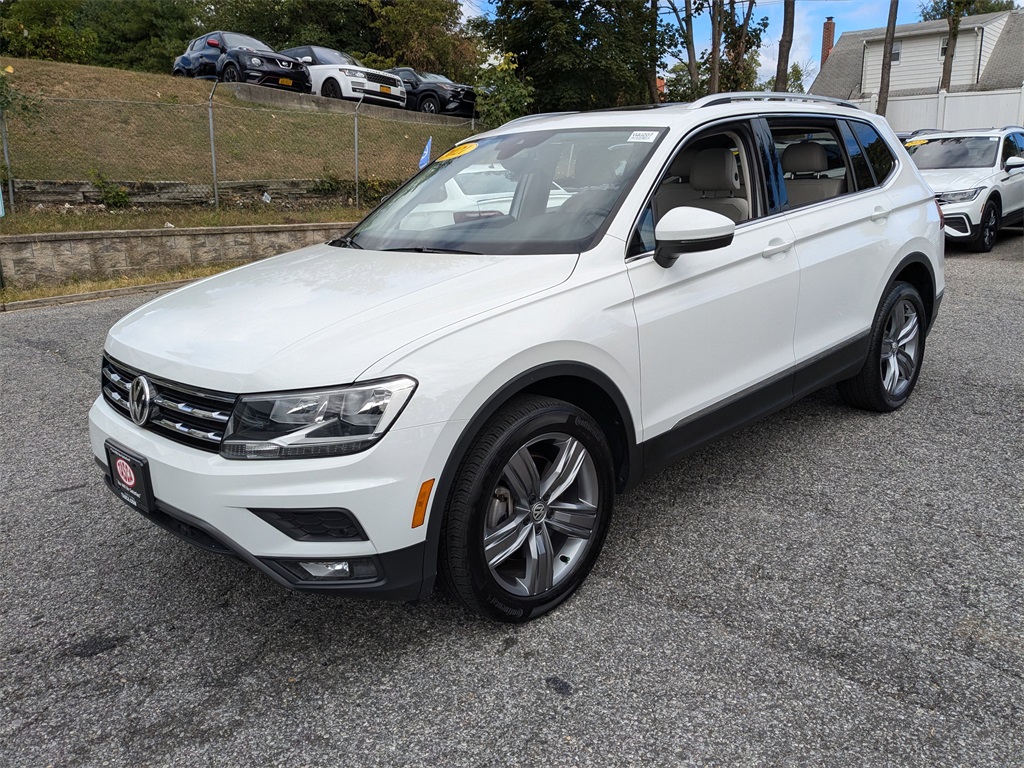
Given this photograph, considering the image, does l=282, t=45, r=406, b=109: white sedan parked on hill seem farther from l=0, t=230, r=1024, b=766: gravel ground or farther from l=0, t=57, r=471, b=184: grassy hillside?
l=0, t=230, r=1024, b=766: gravel ground

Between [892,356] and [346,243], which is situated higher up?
[346,243]

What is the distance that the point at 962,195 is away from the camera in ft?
38.5

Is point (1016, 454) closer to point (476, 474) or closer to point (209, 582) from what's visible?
point (476, 474)

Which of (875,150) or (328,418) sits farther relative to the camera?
(875,150)

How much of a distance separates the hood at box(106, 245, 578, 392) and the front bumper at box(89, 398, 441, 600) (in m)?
0.24

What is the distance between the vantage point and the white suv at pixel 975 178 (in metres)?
11.8

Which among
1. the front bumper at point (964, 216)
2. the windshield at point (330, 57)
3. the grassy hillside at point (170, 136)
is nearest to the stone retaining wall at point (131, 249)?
the grassy hillside at point (170, 136)

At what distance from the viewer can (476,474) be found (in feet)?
8.48

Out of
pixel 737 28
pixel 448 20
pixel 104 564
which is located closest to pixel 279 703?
pixel 104 564

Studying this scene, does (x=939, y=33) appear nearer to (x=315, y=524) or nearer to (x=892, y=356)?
(x=892, y=356)

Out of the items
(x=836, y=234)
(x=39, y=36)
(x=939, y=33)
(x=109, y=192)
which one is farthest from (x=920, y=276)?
(x=939, y=33)

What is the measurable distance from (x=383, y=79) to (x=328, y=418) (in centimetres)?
2097

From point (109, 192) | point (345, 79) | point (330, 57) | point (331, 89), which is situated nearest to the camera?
point (109, 192)

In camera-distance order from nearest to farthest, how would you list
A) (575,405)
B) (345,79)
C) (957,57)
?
(575,405) < (345,79) < (957,57)
